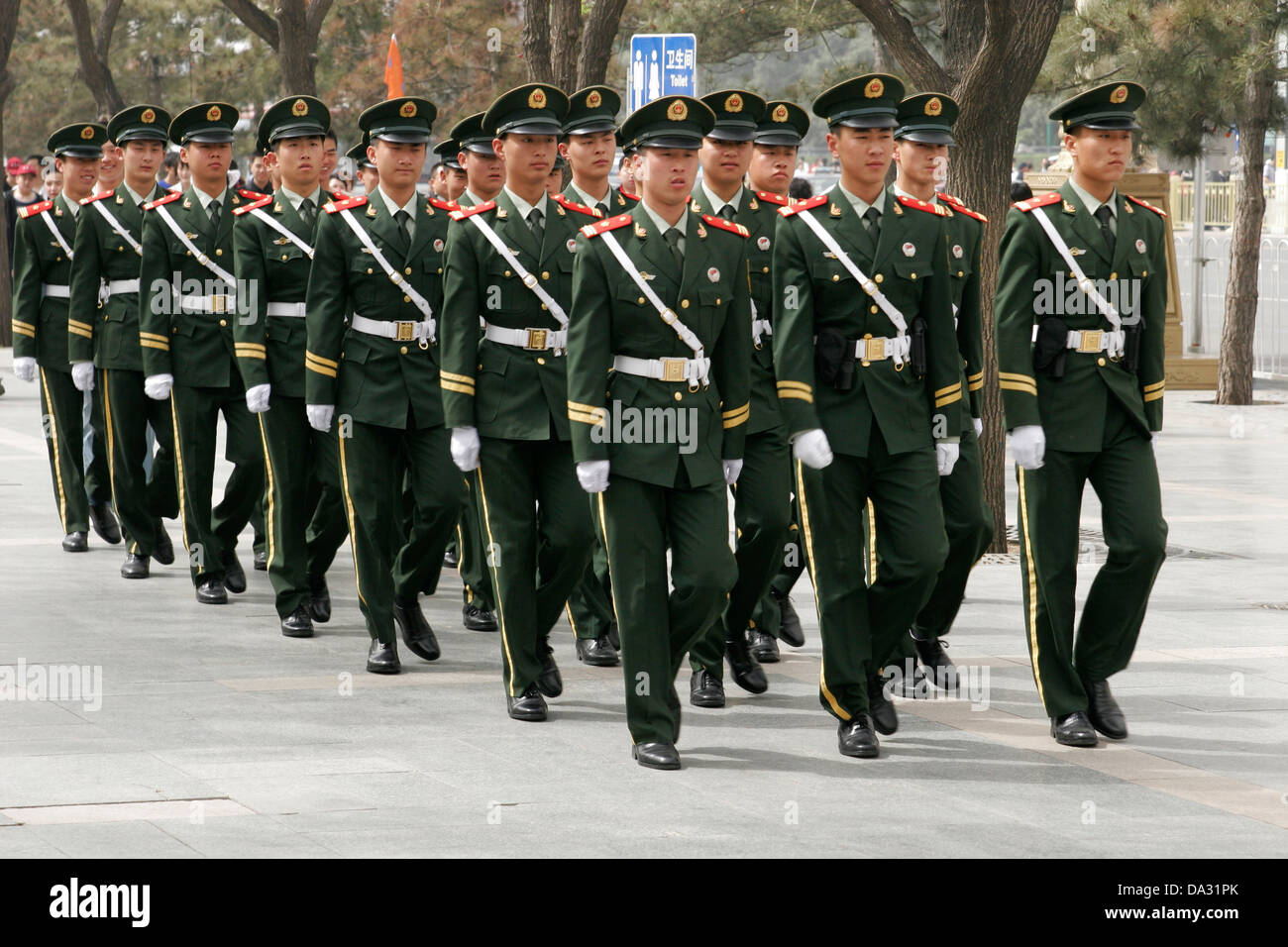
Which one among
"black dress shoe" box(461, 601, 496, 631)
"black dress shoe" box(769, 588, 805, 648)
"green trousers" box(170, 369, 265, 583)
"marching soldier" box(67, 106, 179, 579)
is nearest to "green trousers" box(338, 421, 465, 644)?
"black dress shoe" box(461, 601, 496, 631)

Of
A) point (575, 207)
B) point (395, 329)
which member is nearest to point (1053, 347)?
point (575, 207)

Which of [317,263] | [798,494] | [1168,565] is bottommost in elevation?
[1168,565]

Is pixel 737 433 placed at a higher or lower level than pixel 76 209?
lower

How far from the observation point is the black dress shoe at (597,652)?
29.2ft

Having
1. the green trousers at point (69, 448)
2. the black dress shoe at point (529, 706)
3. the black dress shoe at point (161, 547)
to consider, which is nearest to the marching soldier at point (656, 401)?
the black dress shoe at point (529, 706)

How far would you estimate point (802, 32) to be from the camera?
28906 millimetres

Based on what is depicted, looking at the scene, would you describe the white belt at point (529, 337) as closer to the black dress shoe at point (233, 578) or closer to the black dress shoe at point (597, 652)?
the black dress shoe at point (597, 652)

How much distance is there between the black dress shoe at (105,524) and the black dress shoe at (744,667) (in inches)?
206

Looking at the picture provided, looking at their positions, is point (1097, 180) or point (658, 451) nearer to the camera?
point (658, 451)

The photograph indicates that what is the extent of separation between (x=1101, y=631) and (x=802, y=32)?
2251 centimetres

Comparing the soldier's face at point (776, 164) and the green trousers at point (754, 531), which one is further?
the soldier's face at point (776, 164)

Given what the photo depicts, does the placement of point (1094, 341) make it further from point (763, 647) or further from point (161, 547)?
point (161, 547)

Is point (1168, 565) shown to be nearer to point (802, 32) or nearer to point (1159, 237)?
point (1159, 237)

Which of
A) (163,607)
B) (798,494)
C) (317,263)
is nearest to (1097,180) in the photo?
(798,494)
